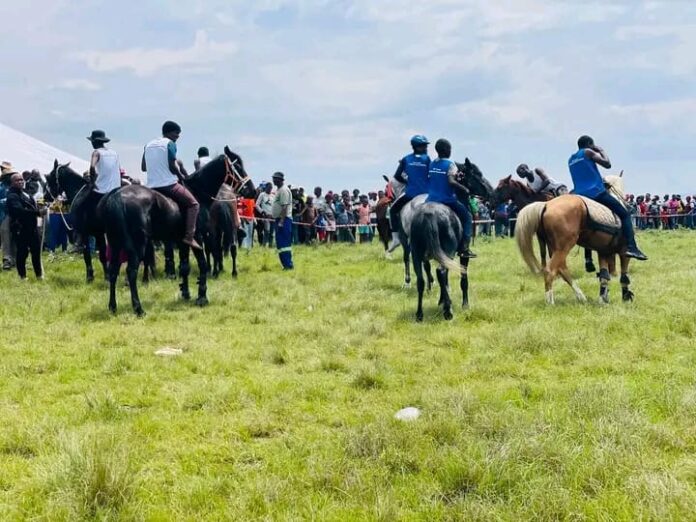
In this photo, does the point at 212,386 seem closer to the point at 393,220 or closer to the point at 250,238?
the point at 393,220

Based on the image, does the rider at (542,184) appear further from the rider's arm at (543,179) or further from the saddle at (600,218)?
the saddle at (600,218)

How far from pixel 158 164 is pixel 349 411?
661cm

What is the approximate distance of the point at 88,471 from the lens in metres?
3.86

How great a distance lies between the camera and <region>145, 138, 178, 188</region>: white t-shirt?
35.0 feet

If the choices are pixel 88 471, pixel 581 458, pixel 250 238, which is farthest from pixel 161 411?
pixel 250 238

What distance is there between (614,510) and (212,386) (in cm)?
370

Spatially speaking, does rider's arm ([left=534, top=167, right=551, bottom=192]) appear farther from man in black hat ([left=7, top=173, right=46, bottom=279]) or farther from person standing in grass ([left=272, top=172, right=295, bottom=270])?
man in black hat ([left=7, top=173, right=46, bottom=279])

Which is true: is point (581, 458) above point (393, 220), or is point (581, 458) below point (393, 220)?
below

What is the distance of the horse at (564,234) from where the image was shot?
33.7 ft

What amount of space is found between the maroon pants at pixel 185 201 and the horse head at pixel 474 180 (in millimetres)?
4346

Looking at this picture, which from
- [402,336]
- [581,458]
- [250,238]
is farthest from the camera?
[250,238]

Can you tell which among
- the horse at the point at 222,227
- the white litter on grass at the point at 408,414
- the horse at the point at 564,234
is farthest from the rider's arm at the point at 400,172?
the white litter on grass at the point at 408,414

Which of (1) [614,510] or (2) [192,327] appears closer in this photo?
(1) [614,510]

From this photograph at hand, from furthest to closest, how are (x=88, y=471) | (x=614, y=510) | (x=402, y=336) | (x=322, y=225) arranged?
1. (x=322, y=225)
2. (x=402, y=336)
3. (x=88, y=471)
4. (x=614, y=510)
